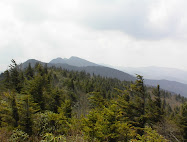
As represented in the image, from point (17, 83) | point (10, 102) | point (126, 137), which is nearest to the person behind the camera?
point (126, 137)

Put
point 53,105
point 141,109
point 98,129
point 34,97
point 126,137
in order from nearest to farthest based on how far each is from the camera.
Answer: point 98,129
point 126,137
point 141,109
point 34,97
point 53,105

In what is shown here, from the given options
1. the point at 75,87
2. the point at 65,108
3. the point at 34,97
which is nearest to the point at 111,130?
the point at 65,108

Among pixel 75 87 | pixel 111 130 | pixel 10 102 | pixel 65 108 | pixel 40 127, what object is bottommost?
pixel 75 87

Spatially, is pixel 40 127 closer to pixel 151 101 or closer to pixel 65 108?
pixel 65 108

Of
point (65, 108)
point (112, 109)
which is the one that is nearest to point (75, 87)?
point (65, 108)

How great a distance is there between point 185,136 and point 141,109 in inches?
323

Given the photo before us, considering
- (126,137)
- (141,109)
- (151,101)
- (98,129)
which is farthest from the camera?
(151,101)

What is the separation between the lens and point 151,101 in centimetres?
1681

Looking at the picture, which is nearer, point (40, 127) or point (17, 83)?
point (40, 127)

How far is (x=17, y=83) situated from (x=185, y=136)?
31.7 meters

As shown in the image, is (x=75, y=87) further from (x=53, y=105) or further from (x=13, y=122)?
(x=13, y=122)

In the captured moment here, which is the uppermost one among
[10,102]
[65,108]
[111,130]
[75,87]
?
[10,102]

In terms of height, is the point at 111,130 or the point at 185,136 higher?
the point at 111,130

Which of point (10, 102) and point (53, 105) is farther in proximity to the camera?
point (53, 105)
